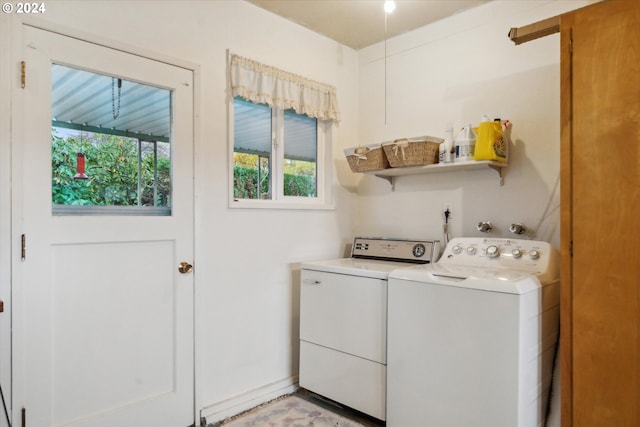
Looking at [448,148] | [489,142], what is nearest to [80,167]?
[448,148]

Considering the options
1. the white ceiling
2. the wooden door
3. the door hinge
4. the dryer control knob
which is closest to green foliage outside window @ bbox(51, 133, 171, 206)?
the door hinge

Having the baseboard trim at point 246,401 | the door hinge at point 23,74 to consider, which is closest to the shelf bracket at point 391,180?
the baseboard trim at point 246,401

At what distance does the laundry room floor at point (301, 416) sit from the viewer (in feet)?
7.62

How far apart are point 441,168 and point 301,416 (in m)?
1.71

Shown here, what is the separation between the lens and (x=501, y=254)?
87.8 inches

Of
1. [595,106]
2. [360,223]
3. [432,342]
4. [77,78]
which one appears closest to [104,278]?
[77,78]

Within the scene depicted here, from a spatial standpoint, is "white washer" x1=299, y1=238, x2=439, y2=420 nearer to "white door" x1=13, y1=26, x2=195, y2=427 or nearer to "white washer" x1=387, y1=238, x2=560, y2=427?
"white washer" x1=387, y1=238, x2=560, y2=427

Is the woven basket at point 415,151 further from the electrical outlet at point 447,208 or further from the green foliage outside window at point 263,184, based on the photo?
the green foliage outside window at point 263,184

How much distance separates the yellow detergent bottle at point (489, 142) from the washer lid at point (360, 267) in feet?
2.57

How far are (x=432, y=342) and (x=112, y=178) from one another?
5.73ft

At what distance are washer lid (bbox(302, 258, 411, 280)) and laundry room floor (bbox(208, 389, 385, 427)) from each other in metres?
0.85

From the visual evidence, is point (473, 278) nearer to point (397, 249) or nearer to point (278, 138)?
point (397, 249)

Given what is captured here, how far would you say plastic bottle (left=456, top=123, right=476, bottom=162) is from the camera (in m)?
2.33

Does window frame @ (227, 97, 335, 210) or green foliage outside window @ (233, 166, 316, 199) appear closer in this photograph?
window frame @ (227, 97, 335, 210)
